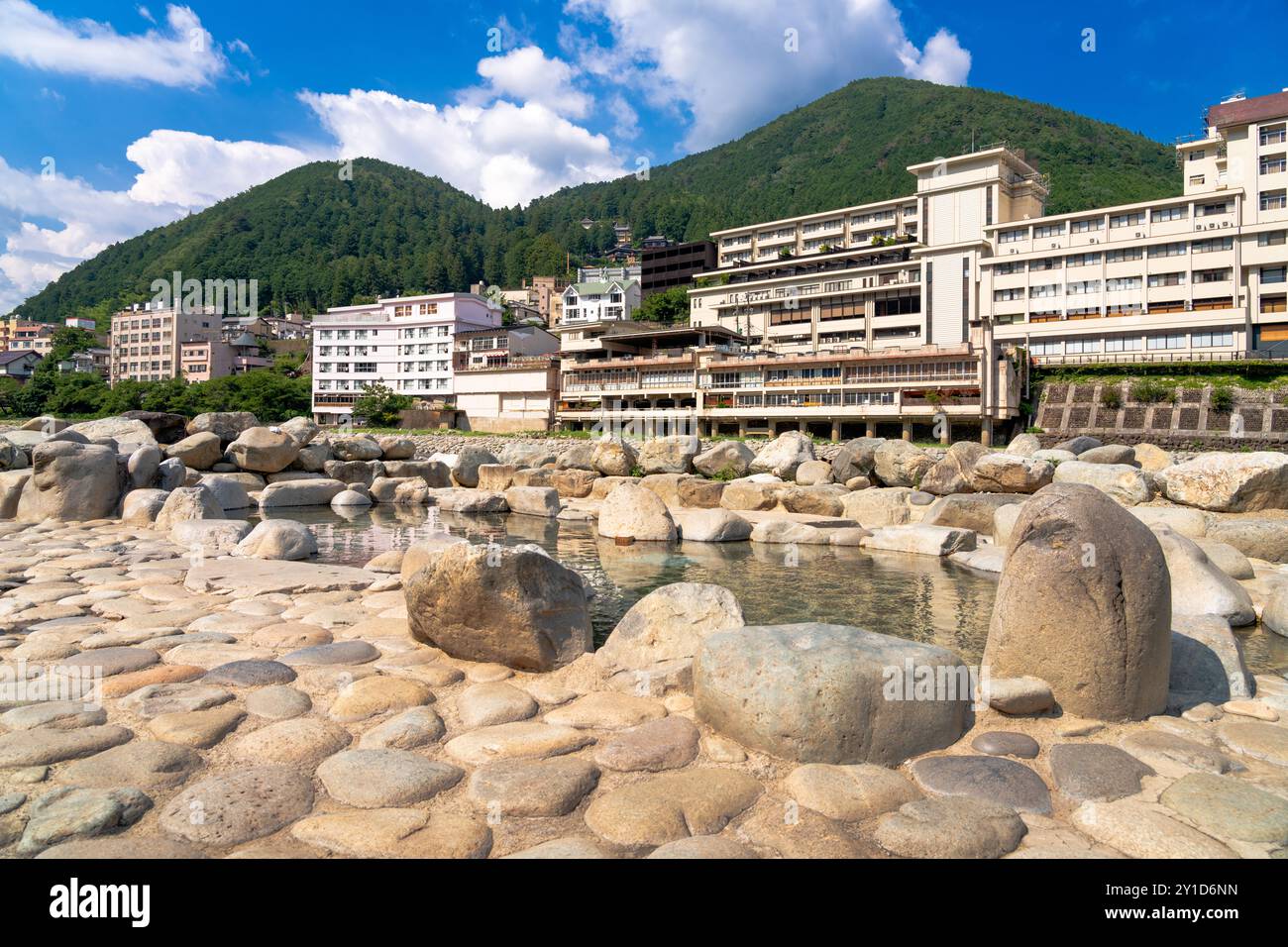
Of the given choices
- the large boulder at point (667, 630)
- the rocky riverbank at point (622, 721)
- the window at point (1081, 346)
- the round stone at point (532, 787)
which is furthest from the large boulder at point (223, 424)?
the window at point (1081, 346)

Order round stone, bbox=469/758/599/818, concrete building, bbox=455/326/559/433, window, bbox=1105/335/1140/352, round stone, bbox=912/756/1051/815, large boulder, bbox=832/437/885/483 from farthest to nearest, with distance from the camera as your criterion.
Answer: concrete building, bbox=455/326/559/433, window, bbox=1105/335/1140/352, large boulder, bbox=832/437/885/483, round stone, bbox=912/756/1051/815, round stone, bbox=469/758/599/818

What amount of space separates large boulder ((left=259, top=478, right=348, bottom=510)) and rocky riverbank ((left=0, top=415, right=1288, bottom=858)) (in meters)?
14.8

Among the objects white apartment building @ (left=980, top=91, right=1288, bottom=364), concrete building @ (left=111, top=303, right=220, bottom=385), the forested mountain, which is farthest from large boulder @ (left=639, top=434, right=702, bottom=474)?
concrete building @ (left=111, top=303, right=220, bottom=385)

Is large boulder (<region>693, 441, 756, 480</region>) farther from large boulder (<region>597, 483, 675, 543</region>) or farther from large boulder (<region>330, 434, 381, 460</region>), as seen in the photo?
large boulder (<region>330, 434, 381, 460</region>)

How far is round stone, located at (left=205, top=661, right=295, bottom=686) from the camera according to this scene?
5188 mm

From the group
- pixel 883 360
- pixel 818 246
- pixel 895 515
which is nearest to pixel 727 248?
pixel 818 246

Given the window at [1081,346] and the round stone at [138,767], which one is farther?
the window at [1081,346]

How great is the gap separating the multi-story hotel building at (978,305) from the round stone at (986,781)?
46041 millimetres

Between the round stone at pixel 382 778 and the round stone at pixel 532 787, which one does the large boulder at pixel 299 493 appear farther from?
the round stone at pixel 532 787

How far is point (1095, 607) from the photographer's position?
4832 mm

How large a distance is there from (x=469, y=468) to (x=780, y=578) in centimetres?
1903

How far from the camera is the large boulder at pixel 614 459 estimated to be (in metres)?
28.9

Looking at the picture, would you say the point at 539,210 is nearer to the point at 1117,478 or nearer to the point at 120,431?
the point at 120,431
